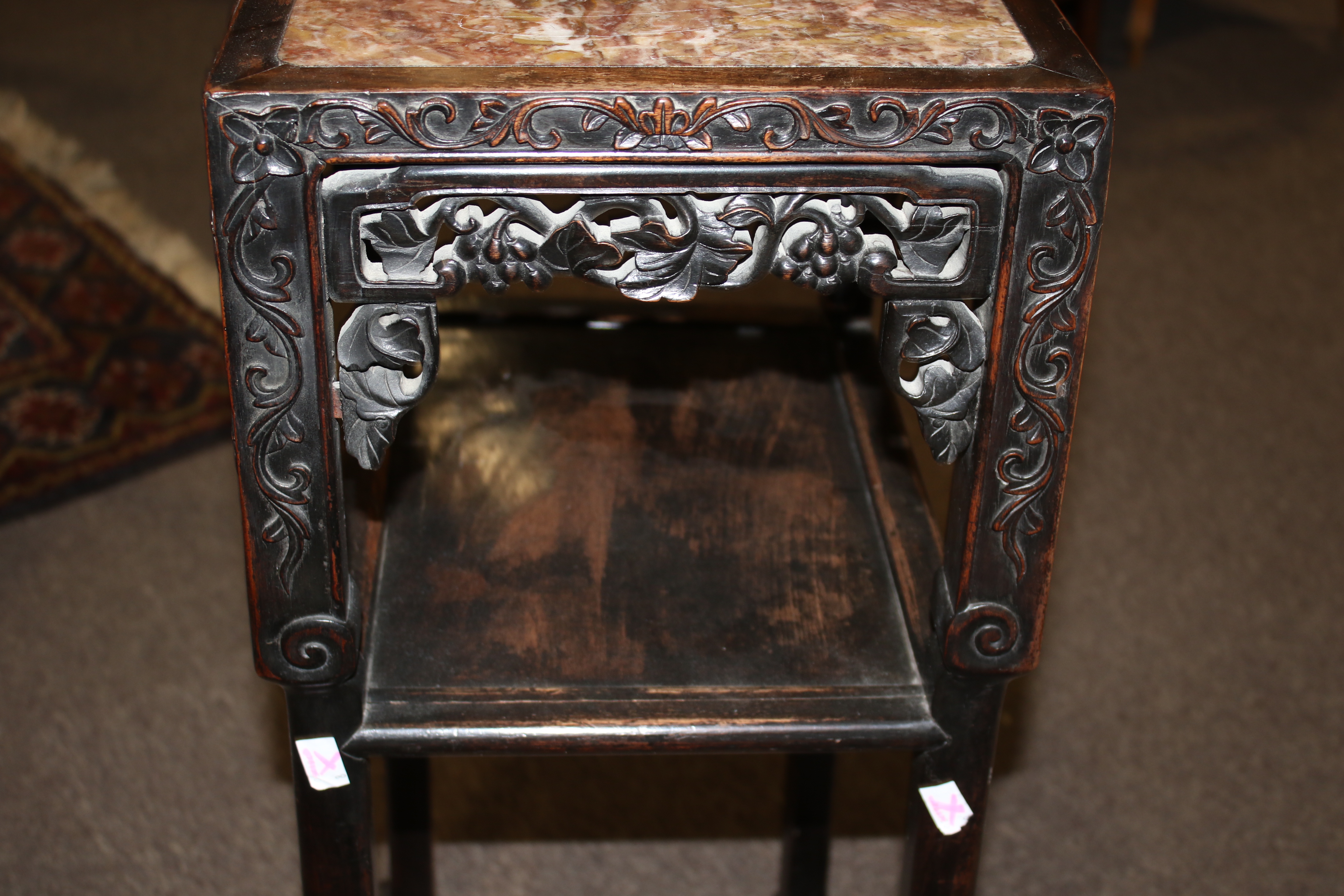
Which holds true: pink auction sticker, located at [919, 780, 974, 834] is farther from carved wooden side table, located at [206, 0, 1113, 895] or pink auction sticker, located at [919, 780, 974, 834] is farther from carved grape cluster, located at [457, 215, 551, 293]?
carved grape cluster, located at [457, 215, 551, 293]

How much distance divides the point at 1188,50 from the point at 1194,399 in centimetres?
136

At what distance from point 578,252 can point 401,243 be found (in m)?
0.08

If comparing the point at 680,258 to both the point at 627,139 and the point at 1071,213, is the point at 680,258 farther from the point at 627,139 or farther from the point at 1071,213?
the point at 1071,213

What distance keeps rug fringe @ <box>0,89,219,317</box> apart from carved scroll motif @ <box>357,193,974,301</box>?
4.57 ft

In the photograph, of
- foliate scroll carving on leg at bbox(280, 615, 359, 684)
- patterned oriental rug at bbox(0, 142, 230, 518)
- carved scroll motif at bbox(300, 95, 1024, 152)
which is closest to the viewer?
carved scroll motif at bbox(300, 95, 1024, 152)

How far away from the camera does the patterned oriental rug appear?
1815 millimetres

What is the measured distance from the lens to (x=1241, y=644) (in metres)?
1.61

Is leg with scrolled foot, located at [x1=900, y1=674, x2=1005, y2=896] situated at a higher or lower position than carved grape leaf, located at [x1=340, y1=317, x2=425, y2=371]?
lower

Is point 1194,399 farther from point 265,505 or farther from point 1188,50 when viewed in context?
point 265,505

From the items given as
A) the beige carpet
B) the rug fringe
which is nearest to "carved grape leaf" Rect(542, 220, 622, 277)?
the beige carpet

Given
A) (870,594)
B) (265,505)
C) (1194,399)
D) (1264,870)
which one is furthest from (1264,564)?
(265,505)

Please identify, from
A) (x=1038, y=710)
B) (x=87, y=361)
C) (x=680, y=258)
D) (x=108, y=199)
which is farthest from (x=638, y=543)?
(x=108, y=199)

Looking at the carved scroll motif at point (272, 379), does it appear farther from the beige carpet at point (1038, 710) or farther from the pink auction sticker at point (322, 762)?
the beige carpet at point (1038, 710)

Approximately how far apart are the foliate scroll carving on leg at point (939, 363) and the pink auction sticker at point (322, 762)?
377mm
